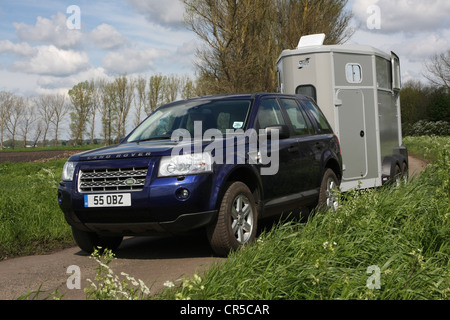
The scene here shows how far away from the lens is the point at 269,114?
292 inches

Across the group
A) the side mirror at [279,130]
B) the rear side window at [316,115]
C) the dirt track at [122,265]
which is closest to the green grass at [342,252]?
the dirt track at [122,265]

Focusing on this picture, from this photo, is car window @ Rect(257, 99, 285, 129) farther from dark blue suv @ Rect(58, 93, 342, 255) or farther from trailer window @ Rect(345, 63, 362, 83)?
trailer window @ Rect(345, 63, 362, 83)

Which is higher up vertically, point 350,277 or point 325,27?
point 325,27

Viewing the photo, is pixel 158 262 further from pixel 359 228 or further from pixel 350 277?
pixel 350 277

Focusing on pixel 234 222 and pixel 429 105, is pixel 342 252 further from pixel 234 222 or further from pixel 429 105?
pixel 429 105

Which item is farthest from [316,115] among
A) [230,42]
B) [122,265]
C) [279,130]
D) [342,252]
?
[230,42]

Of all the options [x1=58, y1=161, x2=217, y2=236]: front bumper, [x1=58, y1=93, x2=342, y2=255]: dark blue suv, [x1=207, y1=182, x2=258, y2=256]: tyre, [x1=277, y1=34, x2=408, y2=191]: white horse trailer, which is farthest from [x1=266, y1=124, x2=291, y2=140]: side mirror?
[x1=277, y1=34, x2=408, y2=191]: white horse trailer

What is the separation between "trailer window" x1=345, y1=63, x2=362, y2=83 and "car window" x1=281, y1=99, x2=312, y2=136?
2.91 m

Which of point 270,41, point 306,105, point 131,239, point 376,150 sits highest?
point 270,41

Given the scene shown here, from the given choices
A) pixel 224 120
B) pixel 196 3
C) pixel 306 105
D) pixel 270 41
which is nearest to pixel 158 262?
pixel 224 120

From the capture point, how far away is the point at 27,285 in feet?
17.7

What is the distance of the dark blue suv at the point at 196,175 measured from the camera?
19.1 feet

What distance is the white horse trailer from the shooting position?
10.7 metres
